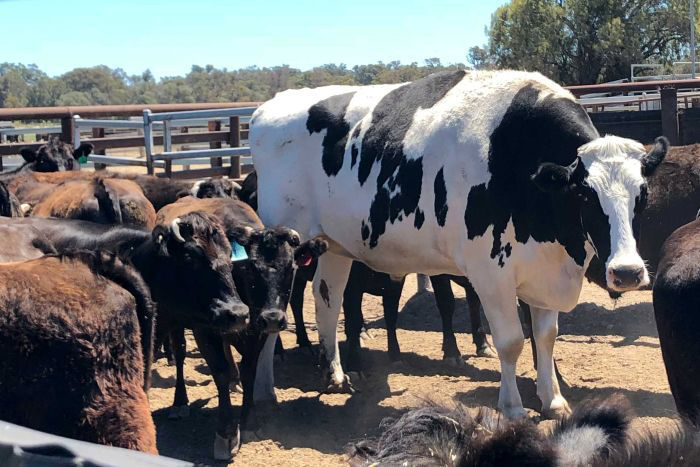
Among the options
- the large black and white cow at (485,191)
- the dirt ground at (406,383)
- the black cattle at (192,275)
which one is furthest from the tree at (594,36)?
the black cattle at (192,275)

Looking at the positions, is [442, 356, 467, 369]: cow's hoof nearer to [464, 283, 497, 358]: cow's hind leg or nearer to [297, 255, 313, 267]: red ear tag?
[464, 283, 497, 358]: cow's hind leg

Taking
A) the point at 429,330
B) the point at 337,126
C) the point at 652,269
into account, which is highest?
the point at 337,126

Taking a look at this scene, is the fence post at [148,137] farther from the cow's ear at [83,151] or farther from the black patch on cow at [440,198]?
the black patch on cow at [440,198]

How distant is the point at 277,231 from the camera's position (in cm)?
665

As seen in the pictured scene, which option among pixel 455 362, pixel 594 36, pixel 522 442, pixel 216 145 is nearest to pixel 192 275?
pixel 455 362

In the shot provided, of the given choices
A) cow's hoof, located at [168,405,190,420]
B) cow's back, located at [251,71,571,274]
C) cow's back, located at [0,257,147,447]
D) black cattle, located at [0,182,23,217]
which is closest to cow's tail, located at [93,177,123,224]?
black cattle, located at [0,182,23,217]

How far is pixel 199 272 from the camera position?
579 cm

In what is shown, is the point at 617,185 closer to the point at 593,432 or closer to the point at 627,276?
the point at 627,276

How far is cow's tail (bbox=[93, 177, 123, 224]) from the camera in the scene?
335 inches

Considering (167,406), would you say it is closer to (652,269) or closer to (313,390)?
(313,390)

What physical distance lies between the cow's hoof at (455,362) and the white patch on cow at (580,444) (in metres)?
6.18

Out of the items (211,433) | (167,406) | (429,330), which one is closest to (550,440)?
(211,433)

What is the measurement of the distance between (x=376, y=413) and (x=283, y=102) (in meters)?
2.84

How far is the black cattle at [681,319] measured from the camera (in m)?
4.50
